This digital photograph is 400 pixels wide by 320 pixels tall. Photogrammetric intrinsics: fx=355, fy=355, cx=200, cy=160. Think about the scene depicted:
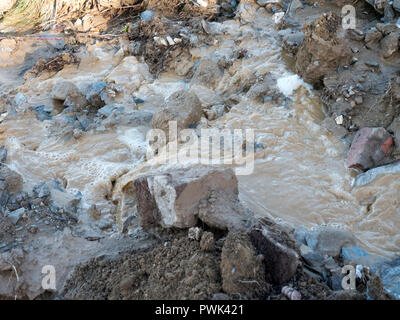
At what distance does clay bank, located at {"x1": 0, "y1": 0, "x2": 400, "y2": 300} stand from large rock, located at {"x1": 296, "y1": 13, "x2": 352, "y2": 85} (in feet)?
0.06

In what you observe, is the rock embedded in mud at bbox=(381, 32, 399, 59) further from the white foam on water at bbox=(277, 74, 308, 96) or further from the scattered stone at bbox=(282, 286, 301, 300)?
the scattered stone at bbox=(282, 286, 301, 300)

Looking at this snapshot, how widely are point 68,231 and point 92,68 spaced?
15.8ft

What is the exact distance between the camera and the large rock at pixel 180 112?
523 centimetres

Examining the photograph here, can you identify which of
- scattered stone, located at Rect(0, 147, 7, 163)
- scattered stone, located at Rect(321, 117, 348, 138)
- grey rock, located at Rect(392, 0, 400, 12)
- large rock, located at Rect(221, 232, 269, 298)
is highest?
grey rock, located at Rect(392, 0, 400, 12)

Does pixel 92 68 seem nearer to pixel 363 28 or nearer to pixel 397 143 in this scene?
pixel 363 28

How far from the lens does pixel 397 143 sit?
4316 mm

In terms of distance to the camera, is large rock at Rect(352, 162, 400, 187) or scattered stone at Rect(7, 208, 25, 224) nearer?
scattered stone at Rect(7, 208, 25, 224)

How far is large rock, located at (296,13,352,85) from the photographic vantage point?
5.14 meters

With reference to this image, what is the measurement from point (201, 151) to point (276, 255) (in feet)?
8.36

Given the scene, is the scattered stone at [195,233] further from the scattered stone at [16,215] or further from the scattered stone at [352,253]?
the scattered stone at [16,215]

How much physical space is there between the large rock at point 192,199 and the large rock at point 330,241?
2.37 ft

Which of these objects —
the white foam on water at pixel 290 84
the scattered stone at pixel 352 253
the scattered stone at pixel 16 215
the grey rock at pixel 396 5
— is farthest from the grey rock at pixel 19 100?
the grey rock at pixel 396 5

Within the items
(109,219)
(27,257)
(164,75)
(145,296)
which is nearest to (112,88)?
(164,75)

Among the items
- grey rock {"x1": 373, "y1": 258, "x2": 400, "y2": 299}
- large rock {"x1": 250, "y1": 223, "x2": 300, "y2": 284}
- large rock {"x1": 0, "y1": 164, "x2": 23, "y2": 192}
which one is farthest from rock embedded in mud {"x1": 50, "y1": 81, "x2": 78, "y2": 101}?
grey rock {"x1": 373, "y1": 258, "x2": 400, "y2": 299}
